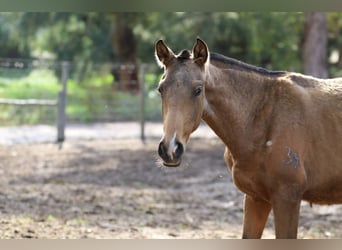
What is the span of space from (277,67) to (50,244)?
62.6ft

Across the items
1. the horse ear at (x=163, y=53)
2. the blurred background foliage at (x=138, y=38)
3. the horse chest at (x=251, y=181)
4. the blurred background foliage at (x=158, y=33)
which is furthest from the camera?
the blurred background foliage at (x=158, y=33)

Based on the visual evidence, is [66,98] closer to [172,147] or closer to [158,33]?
[158,33]

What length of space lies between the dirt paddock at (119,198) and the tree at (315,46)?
127 inches

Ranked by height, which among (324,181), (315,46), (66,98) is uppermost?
(315,46)

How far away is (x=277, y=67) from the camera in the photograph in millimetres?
19812

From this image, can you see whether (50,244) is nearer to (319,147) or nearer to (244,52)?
(319,147)

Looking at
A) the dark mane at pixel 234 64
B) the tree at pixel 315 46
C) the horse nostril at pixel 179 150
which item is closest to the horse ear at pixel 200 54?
the dark mane at pixel 234 64

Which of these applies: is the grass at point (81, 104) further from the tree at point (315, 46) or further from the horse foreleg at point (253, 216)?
the horse foreleg at point (253, 216)

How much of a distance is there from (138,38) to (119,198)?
14912 millimetres

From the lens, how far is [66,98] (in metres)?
13.4

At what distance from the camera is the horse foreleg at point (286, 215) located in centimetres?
352

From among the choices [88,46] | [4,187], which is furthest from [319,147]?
[88,46]

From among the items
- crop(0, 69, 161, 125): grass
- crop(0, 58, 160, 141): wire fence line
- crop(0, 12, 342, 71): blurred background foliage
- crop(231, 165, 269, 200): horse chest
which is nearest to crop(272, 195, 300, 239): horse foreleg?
crop(231, 165, 269, 200): horse chest

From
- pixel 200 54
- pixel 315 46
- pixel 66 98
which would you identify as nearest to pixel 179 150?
pixel 200 54
